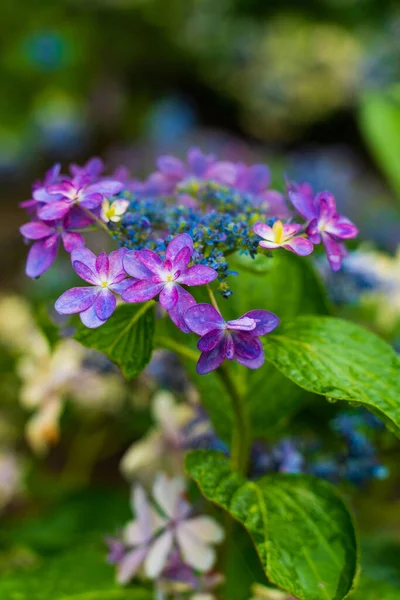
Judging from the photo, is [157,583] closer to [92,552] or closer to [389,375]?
[92,552]

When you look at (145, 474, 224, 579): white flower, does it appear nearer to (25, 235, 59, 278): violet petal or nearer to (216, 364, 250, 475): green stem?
(216, 364, 250, 475): green stem

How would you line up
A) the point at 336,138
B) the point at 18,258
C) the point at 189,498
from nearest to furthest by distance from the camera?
the point at 189,498, the point at 18,258, the point at 336,138

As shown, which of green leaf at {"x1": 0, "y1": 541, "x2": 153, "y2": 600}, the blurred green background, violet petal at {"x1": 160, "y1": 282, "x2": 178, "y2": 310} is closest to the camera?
violet petal at {"x1": 160, "y1": 282, "x2": 178, "y2": 310}

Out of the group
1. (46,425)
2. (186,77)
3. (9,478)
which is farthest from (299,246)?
(186,77)

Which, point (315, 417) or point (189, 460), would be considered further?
point (315, 417)

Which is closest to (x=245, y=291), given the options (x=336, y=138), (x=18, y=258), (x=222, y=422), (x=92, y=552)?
(x=222, y=422)

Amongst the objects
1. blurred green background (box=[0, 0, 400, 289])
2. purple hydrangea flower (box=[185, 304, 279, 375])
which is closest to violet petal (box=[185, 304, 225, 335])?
purple hydrangea flower (box=[185, 304, 279, 375])
